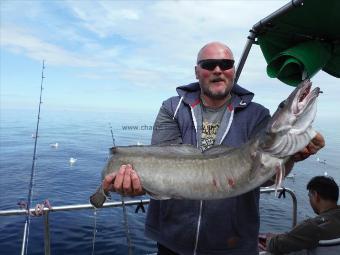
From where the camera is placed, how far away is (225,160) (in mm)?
3914

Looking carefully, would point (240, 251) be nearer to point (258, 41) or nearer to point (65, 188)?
point (258, 41)

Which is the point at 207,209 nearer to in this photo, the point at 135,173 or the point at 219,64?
the point at 135,173

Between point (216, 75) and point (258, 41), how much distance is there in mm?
1234

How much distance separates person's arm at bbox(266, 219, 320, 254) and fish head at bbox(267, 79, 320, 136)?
9.71 ft

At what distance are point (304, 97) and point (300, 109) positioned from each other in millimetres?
120

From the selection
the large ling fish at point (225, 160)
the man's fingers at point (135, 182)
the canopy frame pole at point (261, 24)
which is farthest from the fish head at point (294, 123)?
the man's fingers at point (135, 182)

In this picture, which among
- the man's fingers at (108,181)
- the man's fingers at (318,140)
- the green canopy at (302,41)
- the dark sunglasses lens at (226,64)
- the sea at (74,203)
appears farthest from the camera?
the sea at (74,203)

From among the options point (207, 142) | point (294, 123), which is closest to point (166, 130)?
point (207, 142)

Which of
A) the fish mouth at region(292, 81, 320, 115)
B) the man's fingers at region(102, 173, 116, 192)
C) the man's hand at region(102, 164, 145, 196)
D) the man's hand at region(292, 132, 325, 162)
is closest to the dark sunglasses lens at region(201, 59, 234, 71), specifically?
the fish mouth at region(292, 81, 320, 115)

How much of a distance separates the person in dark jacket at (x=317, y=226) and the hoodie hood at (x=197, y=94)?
2.54 m

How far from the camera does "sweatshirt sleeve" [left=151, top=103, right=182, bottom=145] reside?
4.47 metres

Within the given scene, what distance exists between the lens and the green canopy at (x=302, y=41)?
4.34 metres

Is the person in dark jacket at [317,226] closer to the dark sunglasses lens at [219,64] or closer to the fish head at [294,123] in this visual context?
the fish head at [294,123]

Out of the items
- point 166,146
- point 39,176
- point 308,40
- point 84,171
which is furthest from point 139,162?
point 84,171
